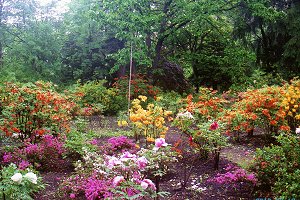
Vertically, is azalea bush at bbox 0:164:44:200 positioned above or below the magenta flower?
above

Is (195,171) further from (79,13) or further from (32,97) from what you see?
(79,13)

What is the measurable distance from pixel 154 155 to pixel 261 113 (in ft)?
13.0

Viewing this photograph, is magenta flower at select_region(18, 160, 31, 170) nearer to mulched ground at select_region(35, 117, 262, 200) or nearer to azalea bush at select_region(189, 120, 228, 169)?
mulched ground at select_region(35, 117, 262, 200)

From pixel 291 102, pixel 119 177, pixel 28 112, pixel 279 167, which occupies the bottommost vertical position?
pixel 279 167

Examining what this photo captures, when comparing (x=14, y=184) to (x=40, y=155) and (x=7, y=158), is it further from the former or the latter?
(x=40, y=155)

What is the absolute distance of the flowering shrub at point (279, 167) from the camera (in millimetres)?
3777

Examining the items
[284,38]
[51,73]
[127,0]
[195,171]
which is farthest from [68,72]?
[195,171]

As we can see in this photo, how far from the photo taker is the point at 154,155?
399cm

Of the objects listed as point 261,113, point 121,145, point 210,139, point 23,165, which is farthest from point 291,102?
point 23,165

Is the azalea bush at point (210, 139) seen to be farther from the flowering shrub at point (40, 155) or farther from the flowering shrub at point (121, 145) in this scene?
the flowering shrub at point (40, 155)

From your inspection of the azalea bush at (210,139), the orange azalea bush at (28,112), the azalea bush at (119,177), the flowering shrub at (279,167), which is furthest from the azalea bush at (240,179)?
the orange azalea bush at (28,112)

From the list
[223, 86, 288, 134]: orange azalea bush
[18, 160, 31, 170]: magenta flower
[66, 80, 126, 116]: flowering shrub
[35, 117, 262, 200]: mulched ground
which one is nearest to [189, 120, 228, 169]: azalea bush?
[35, 117, 262, 200]: mulched ground

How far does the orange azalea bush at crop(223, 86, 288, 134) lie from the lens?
6.88 metres

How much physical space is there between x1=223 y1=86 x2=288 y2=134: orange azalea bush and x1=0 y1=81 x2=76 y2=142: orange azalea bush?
372 centimetres
